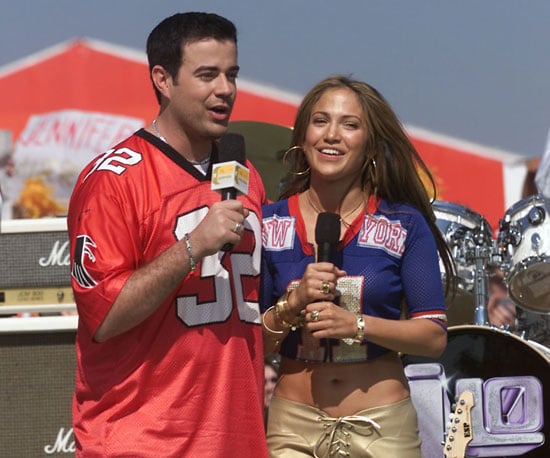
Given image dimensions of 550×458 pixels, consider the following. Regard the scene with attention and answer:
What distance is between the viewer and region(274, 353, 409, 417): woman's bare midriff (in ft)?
10.8

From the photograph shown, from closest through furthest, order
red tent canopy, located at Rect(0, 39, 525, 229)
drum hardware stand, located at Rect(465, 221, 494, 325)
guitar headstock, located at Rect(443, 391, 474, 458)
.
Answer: guitar headstock, located at Rect(443, 391, 474, 458)
drum hardware stand, located at Rect(465, 221, 494, 325)
red tent canopy, located at Rect(0, 39, 525, 229)

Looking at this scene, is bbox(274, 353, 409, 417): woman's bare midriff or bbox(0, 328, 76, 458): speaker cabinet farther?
bbox(0, 328, 76, 458): speaker cabinet

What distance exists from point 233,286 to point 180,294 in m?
0.16

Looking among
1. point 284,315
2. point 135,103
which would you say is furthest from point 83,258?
point 135,103

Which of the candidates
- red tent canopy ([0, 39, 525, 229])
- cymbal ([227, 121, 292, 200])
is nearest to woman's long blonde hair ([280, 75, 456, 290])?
cymbal ([227, 121, 292, 200])

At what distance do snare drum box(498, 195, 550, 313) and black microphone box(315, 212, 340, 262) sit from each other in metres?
2.33

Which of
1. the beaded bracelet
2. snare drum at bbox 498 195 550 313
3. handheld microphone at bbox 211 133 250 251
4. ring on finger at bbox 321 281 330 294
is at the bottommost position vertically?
ring on finger at bbox 321 281 330 294

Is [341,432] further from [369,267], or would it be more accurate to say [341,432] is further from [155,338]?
[155,338]

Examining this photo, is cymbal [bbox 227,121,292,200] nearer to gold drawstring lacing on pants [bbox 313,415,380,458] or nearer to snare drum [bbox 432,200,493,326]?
snare drum [bbox 432,200,493,326]

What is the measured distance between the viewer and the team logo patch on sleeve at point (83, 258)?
2.98 metres

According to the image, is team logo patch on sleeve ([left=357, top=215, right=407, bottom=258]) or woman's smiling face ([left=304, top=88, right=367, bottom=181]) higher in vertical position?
woman's smiling face ([left=304, top=88, right=367, bottom=181])

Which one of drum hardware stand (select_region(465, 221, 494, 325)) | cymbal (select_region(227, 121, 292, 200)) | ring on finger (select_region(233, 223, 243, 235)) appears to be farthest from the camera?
drum hardware stand (select_region(465, 221, 494, 325))

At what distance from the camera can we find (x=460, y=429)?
457cm

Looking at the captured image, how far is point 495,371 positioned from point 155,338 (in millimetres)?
2039
